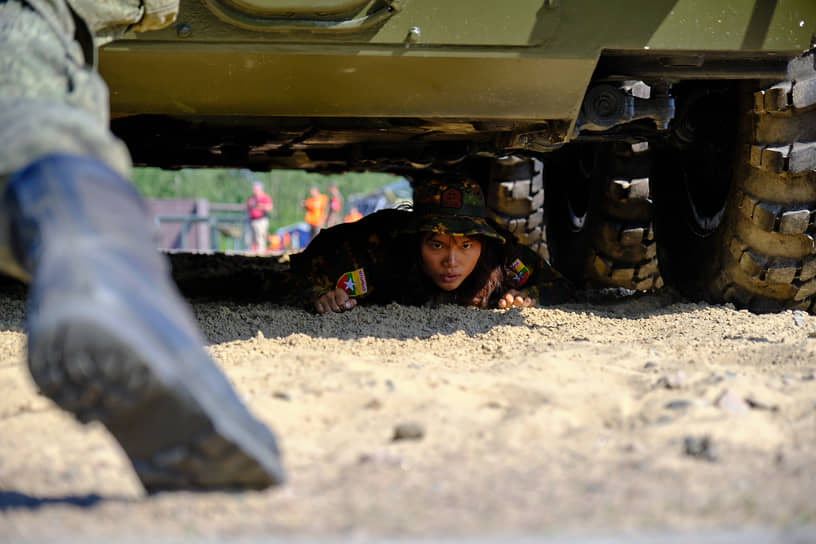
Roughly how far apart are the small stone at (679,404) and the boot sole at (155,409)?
736mm

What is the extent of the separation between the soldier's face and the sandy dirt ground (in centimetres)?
113

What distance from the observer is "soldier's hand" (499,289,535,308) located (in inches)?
137

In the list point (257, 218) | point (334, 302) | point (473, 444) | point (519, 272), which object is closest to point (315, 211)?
point (257, 218)

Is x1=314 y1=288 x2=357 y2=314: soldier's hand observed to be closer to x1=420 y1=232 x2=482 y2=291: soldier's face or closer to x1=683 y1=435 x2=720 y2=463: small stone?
x1=420 y1=232 x2=482 y2=291: soldier's face

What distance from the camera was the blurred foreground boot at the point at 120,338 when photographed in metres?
0.97

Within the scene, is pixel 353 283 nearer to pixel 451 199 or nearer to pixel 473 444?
pixel 451 199

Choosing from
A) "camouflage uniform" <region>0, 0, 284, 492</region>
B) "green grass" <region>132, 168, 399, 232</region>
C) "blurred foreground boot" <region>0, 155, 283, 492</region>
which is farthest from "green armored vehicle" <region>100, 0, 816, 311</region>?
"green grass" <region>132, 168, 399, 232</region>

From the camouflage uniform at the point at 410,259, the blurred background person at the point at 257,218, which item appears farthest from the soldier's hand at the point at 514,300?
the blurred background person at the point at 257,218

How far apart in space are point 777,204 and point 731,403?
5.04 feet

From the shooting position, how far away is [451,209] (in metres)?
3.59

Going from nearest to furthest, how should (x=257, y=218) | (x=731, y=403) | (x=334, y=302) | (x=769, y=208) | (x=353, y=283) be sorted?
1. (x=731, y=403)
2. (x=769, y=208)
3. (x=334, y=302)
4. (x=353, y=283)
5. (x=257, y=218)

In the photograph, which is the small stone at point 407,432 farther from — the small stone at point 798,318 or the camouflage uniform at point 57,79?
the small stone at point 798,318

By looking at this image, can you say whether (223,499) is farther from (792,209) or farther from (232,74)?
(792,209)

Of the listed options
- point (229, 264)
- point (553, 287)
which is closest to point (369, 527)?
point (553, 287)
